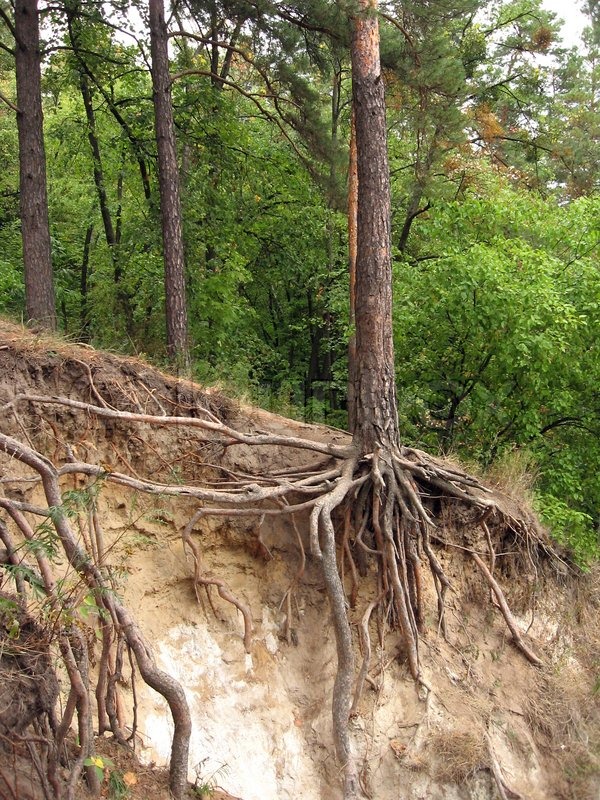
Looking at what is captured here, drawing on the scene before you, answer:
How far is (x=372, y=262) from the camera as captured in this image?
31.5ft

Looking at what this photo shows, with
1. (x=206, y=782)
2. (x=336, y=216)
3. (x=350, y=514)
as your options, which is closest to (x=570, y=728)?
(x=350, y=514)

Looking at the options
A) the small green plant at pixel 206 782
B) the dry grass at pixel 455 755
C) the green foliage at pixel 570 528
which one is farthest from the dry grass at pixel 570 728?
the small green plant at pixel 206 782

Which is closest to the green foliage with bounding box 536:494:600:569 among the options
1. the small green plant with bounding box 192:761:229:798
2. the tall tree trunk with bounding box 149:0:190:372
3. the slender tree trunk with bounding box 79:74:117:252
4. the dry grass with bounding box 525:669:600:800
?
the dry grass with bounding box 525:669:600:800

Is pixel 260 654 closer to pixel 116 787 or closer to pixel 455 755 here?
pixel 455 755

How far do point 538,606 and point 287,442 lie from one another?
4.58 m

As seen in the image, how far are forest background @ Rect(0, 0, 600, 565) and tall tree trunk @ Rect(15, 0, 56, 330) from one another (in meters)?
0.60

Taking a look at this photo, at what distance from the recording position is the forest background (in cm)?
1212

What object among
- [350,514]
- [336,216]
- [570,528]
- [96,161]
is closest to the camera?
[350,514]

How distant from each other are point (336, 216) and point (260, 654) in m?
12.8

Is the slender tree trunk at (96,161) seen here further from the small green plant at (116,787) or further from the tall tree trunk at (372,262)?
the small green plant at (116,787)

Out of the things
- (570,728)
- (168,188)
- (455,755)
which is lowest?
(570,728)

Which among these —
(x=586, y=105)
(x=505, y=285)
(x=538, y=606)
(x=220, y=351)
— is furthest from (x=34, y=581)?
(x=586, y=105)

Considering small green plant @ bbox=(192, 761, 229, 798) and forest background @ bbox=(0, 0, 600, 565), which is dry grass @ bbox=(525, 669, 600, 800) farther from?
small green plant @ bbox=(192, 761, 229, 798)

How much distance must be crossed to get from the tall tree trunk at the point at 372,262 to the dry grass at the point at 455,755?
10.5 ft
